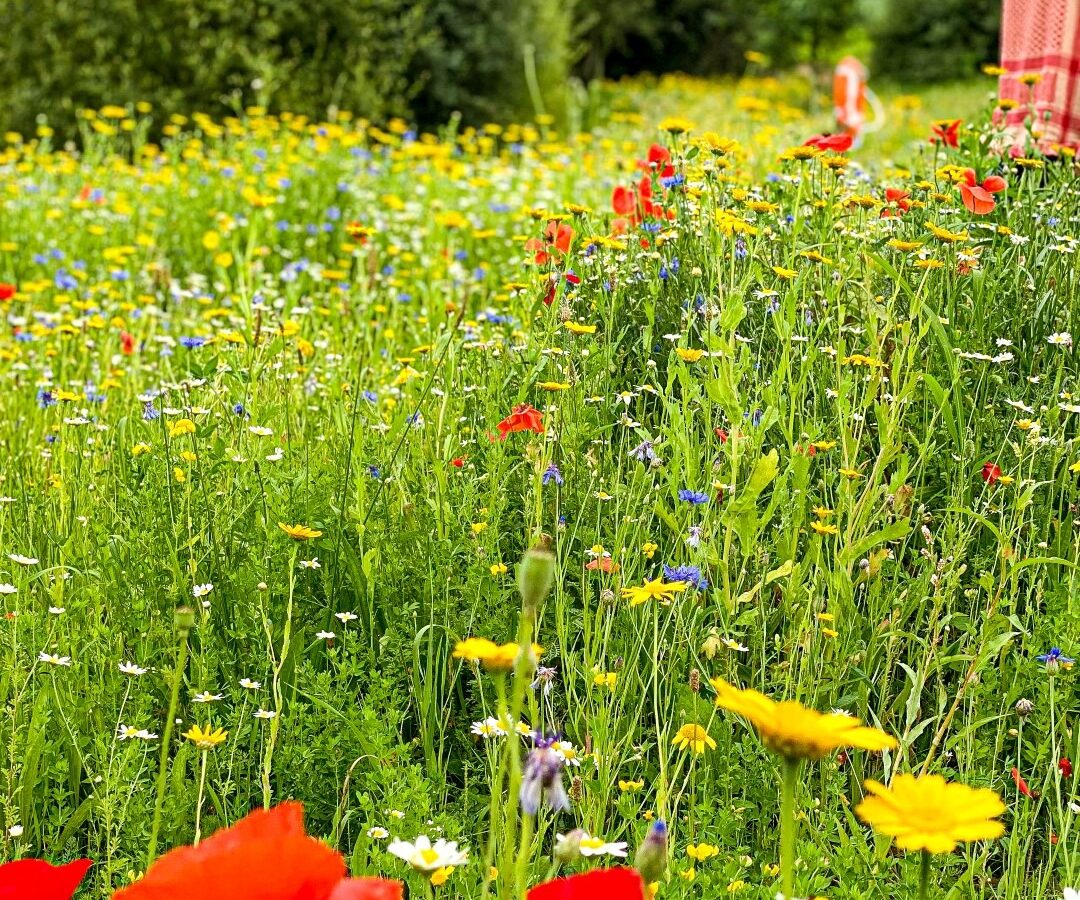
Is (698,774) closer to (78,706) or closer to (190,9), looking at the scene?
(78,706)

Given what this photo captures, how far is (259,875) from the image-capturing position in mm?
817

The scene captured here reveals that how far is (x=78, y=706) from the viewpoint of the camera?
6.29 feet

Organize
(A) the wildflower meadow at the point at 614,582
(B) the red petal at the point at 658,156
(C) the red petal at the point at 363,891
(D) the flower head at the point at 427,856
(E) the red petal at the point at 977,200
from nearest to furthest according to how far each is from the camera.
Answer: (C) the red petal at the point at 363,891
(D) the flower head at the point at 427,856
(A) the wildflower meadow at the point at 614,582
(E) the red petal at the point at 977,200
(B) the red petal at the point at 658,156

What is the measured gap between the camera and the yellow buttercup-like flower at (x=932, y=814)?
90 cm

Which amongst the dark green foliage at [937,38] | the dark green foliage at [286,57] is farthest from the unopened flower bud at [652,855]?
Answer: the dark green foliage at [937,38]

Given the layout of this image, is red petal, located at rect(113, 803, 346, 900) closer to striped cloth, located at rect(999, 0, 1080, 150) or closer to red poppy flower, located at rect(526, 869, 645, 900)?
red poppy flower, located at rect(526, 869, 645, 900)

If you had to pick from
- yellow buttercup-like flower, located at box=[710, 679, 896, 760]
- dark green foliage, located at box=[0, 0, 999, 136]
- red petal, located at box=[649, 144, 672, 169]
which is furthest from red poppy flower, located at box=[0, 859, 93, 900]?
dark green foliage, located at box=[0, 0, 999, 136]

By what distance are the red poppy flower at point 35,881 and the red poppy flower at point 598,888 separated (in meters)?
0.35

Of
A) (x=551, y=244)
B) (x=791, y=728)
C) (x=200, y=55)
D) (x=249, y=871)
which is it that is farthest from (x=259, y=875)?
(x=200, y=55)

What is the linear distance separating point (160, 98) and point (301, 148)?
3.12 metres

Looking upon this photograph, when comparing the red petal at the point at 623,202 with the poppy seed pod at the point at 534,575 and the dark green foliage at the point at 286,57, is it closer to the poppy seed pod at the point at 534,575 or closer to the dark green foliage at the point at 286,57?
the poppy seed pod at the point at 534,575

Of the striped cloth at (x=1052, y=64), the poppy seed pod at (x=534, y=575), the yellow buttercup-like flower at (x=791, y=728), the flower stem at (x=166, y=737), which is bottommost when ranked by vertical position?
the flower stem at (x=166, y=737)

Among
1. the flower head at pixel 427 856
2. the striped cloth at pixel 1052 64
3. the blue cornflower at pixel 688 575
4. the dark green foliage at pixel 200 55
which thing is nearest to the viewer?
the flower head at pixel 427 856

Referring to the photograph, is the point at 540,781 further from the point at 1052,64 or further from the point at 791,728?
the point at 1052,64
